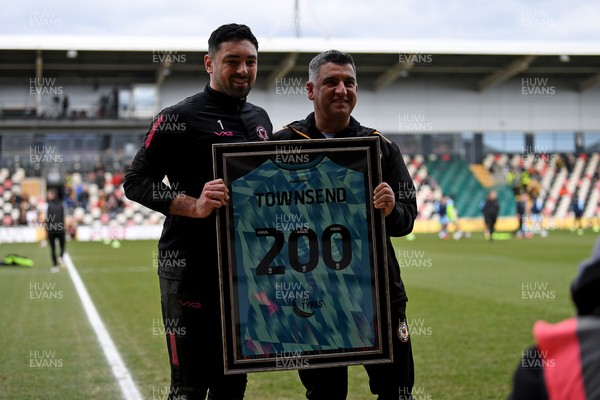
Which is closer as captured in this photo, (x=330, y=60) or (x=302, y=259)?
(x=302, y=259)

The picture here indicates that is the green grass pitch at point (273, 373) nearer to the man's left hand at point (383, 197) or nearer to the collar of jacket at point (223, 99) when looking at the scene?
the man's left hand at point (383, 197)

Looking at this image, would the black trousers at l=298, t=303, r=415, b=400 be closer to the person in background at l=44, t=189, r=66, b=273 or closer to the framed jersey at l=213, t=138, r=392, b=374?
the framed jersey at l=213, t=138, r=392, b=374

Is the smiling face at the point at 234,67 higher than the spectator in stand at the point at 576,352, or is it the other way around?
the smiling face at the point at 234,67

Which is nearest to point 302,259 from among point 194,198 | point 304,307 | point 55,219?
point 304,307

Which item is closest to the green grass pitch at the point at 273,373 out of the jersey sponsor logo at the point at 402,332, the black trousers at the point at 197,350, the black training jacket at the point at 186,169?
the jersey sponsor logo at the point at 402,332

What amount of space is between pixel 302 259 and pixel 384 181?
0.65 meters

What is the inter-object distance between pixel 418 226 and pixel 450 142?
5.93 metres

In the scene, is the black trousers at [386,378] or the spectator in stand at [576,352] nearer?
the spectator in stand at [576,352]

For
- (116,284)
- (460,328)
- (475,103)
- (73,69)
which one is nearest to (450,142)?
(475,103)

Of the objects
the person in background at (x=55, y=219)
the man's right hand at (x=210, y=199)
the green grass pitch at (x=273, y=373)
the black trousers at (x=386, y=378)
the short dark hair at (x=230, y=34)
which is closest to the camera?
the man's right hand at (x=210, y=199)

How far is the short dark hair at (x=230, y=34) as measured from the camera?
373cm

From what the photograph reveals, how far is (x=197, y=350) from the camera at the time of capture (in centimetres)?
374

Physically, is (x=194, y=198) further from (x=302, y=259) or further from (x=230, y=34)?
(x=230, y=34)

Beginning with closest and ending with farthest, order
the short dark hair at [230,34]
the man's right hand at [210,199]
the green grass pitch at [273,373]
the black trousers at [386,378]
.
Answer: the man's right hand at [210,199] < the short dark hair at [230,34] < the black trousers at [386,378] < the green grass pitch at [273,373]
